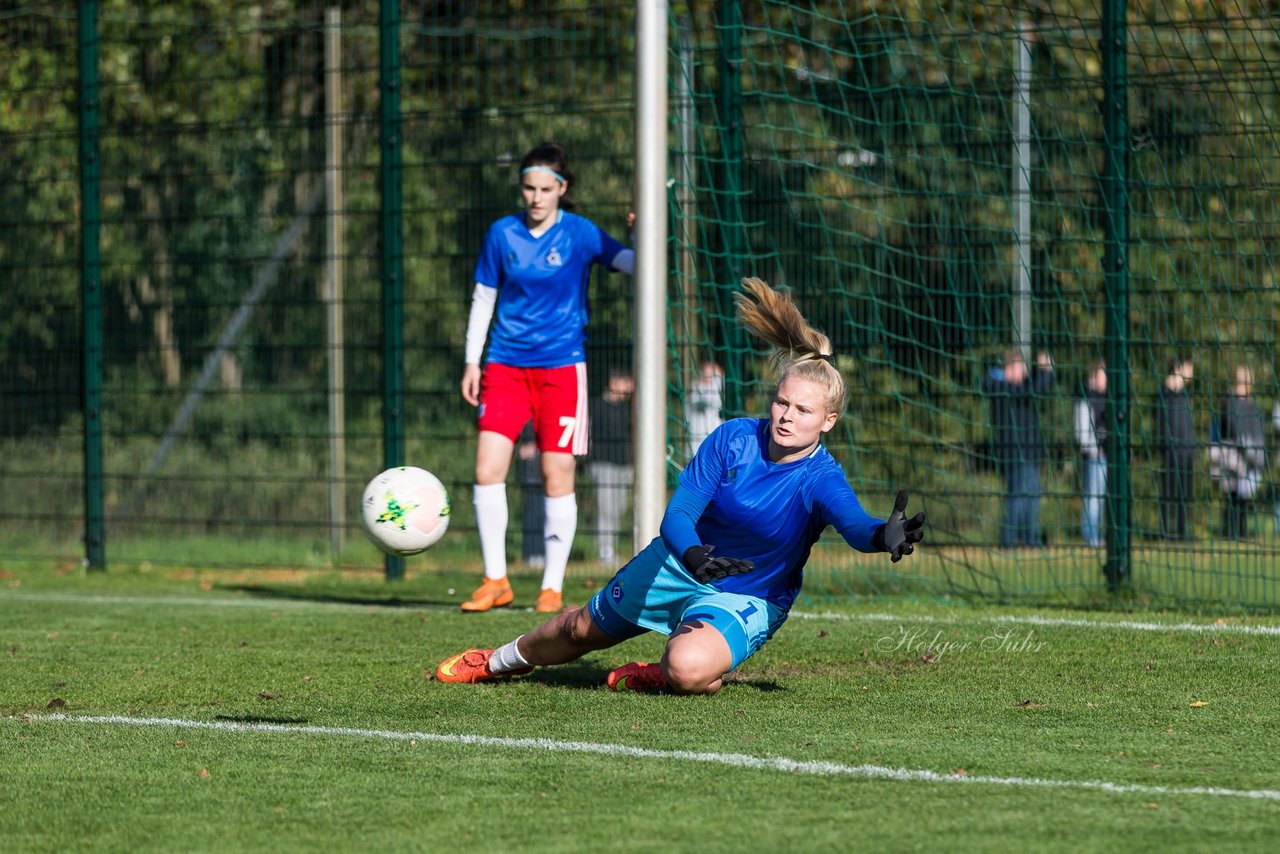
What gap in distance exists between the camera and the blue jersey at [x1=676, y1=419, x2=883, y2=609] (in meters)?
6.03

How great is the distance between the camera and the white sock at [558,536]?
9.09 m

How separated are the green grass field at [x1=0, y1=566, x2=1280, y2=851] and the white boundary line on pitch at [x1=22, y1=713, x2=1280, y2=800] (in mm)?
16

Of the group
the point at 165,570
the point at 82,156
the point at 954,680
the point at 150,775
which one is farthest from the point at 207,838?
the point at 82,156

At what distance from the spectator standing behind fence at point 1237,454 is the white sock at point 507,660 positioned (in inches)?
174

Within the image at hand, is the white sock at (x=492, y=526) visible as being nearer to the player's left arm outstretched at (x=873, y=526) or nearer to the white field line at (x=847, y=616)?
the white field line at (x=847, y=616)

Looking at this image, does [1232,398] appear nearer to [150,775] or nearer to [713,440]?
[713,440]

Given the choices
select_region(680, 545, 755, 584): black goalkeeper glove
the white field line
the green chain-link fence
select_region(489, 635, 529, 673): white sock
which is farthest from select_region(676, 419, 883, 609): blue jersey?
the green chain-link fence

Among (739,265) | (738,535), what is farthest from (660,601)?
(739,265)

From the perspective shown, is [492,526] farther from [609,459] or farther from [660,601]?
[660,601]

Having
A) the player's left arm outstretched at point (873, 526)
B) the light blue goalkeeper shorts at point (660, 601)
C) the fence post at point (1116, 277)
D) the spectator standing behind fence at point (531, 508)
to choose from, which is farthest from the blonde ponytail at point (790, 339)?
the spectator standing behind fence at point (531, 508)

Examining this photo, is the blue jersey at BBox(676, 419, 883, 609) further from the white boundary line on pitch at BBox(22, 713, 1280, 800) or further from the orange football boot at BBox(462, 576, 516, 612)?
the orange football boot at BBox(462, 576, 516, 612)

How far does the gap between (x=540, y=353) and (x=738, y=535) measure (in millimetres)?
3126

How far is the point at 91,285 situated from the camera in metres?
12.1

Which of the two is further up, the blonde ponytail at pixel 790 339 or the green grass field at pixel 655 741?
the blonde ponytail at pixel 790 339
